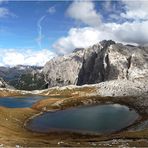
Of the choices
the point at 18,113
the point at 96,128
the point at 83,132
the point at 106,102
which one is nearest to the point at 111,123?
the point at 96,128

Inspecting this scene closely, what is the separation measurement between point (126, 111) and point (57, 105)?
4051 cm

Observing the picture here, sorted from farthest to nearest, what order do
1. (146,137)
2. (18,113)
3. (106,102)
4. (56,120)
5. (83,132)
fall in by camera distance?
(106,102), (18,113), (56,120), (83,132), (146,137)

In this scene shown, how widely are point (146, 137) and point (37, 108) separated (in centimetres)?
9352

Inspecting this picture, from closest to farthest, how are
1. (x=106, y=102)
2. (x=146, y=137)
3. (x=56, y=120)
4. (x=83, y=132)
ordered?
(x=146, y=137)
(x=83, y=132)
(x=56, y=120)
(x=106, y=102)

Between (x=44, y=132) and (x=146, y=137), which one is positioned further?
(x=44, y=132)

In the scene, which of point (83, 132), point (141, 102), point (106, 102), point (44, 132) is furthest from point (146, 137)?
point (106, 102)

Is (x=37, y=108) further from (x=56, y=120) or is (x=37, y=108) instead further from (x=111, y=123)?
(x=111, y=123)

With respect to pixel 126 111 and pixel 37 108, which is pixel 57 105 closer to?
pixel 37 108

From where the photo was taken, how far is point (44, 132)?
296ft

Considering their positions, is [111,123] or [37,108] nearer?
[111,123]

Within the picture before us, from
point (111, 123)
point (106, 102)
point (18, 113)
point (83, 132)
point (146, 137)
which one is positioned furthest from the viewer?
point (106, 102)

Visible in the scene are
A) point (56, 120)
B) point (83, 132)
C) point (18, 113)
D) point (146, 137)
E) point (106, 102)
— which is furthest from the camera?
point (106, 102)

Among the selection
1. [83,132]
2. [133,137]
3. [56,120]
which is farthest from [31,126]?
[133,137]

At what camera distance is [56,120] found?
11269cm
